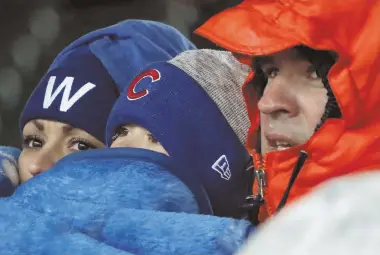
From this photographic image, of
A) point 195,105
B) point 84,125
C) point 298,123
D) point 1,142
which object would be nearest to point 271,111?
point 298,123

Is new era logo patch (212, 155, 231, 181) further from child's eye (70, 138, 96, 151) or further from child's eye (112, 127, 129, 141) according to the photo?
child's eye (70, 138, 96, 151)

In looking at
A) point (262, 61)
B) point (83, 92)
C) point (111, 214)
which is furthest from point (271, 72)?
point (83, 92)

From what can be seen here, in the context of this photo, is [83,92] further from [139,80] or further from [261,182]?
[261,182]

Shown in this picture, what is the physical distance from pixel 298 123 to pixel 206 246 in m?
0.19

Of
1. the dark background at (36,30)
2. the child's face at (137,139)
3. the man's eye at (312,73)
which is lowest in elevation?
the dark background at (36,30)

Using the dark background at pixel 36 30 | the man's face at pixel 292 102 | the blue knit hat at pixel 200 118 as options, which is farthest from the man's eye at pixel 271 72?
the dark background at pixel 36 30

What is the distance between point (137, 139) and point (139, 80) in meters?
0.09

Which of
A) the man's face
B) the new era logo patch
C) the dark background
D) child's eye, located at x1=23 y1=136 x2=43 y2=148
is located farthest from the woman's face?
the dark background

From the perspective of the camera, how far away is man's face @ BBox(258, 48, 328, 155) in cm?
58

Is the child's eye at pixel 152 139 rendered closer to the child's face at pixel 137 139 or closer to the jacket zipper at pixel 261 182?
the child's face at pixel 137 139

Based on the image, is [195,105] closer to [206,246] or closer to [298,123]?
[298,123]

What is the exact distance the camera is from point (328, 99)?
0.57m

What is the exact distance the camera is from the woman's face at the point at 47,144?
2.65ft

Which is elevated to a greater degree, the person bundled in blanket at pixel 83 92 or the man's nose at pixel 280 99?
the man's nose at pixel 280 99
